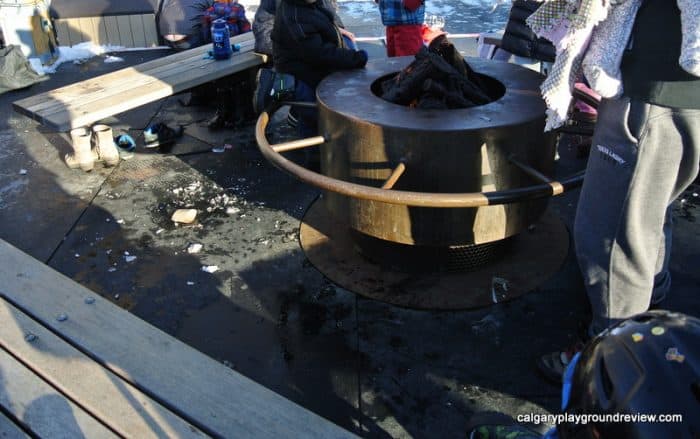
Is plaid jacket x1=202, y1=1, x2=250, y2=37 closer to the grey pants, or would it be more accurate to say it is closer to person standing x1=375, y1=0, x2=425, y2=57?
person standing x1=375, y1=0, x2=425, y2=57

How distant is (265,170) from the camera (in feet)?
15.8

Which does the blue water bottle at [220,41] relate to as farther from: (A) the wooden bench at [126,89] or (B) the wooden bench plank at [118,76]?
(B) the wooden bench plank at [118,76]

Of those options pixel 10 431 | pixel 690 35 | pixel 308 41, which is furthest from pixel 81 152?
pixel 690 35

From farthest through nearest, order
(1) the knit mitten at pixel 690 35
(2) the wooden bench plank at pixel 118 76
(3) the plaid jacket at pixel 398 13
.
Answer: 1. (3) the plaid jacket at pixel 398 13
2. (2) the wooden bench plank at pixel 118 76
3. (1) the knit mitten at pixel 690 35

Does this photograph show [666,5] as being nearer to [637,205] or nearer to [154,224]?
[637,205]

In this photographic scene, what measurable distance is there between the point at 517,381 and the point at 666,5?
1.57m

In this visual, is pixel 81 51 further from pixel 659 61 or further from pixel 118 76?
pixel 659 61

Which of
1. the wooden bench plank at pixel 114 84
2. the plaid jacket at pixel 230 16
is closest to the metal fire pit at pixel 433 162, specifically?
the wooden bench plank at pixel 114 84

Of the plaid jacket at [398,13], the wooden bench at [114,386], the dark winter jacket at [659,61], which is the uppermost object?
the dark winter jacket at [659,61]

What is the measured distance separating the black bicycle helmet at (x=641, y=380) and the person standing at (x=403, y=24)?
420 centimetres

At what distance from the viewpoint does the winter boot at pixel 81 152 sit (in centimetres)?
470

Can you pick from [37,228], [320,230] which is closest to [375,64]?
[320,230]

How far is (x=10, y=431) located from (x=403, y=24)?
14.2 feet

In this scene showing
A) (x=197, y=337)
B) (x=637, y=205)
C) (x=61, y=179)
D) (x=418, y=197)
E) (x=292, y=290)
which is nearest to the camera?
(x=637, y=205)
